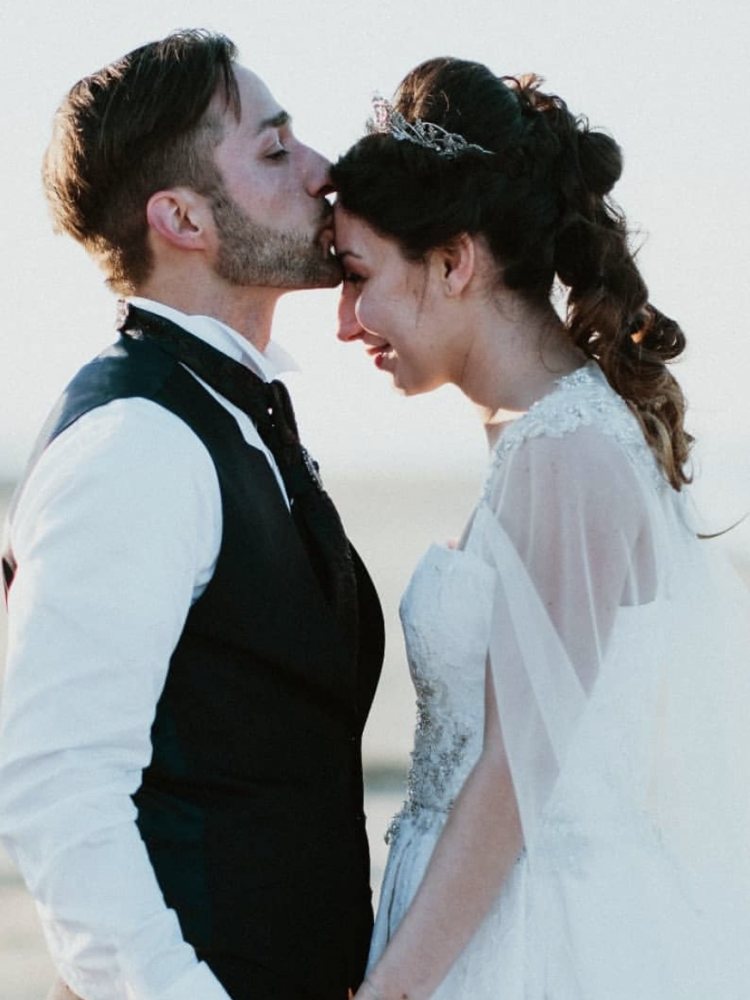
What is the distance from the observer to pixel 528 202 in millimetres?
3191

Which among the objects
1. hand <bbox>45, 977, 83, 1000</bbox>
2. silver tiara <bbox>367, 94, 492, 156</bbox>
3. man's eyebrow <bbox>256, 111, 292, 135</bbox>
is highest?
silver tiara <bbox>367, 94, 492, 156</bbox>

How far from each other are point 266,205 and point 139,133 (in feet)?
0.90

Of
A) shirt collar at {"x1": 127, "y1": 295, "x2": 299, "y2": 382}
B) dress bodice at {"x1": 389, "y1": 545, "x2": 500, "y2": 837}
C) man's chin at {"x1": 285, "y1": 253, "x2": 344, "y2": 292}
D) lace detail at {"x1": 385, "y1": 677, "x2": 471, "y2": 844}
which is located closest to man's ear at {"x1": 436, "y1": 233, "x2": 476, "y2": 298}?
man's chin at {"x1": 285, "y1": 253, "x2": 344, "y2": 292}

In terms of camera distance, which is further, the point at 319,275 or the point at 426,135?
the point at 319,275

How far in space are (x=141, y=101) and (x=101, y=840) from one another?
4.52 ft

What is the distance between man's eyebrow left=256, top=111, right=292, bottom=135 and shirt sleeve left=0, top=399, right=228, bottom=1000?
0.89 m

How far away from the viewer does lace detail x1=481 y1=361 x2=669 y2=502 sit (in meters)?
3.00

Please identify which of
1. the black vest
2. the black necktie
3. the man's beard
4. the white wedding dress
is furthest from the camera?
the man's beard

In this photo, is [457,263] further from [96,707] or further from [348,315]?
[96,707]

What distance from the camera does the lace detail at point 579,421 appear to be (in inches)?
118

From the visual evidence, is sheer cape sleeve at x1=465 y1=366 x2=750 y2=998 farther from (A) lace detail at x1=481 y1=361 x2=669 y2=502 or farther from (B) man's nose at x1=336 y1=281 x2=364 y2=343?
(B) man's nose at x1=336 y1=281 x2=364 y2=343

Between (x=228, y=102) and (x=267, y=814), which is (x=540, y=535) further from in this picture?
(x=228, y=102)

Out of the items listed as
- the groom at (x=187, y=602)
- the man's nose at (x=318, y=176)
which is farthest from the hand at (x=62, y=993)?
the man's nose at (x=318, y=176)

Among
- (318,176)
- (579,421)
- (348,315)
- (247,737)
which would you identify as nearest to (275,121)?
(318,176)
